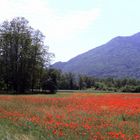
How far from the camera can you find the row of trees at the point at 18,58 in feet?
253

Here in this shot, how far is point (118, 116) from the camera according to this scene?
20.9 m

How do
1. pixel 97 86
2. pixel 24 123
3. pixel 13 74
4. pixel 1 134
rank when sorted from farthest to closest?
pixel 97 86 → pixel 13 74 → pixel 24 123 → pixel 1 134

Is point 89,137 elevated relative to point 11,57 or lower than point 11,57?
lower

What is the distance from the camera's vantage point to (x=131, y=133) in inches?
567

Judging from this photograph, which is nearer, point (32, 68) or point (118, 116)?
point (118, 116)

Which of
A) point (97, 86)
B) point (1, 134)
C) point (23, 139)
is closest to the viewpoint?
point (23, 139)

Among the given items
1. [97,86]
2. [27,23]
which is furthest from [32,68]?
[97,86]

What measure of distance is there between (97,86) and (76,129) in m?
106

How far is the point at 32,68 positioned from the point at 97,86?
4489 centimetres

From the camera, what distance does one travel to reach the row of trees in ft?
253

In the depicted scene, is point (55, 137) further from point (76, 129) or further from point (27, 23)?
point (27, 23)

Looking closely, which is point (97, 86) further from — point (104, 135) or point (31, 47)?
point (104, 135)

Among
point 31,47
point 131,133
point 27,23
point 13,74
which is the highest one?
point 27,23

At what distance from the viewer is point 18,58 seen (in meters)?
78.7
